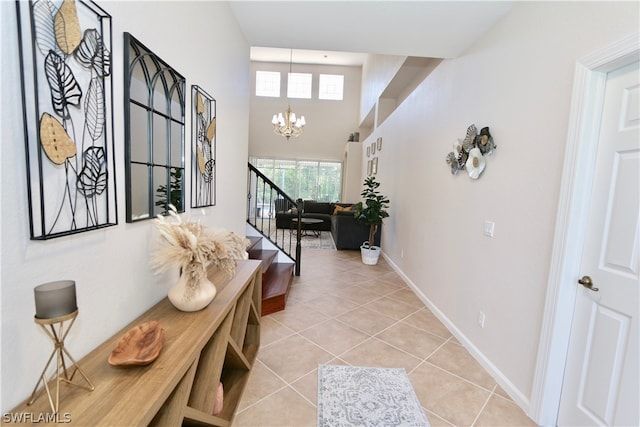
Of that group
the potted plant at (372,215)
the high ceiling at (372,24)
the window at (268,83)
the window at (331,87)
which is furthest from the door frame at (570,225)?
the window at (268,83)

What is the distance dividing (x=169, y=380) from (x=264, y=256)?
2.77m

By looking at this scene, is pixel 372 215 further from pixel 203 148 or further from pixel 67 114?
pixel 67 114

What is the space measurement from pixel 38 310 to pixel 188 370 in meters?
0.56

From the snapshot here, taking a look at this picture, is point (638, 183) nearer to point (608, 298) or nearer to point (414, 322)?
point (608, 298)

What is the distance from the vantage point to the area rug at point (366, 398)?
167 cm

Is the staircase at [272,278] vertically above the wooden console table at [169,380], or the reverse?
the wooden console table at [169,380]

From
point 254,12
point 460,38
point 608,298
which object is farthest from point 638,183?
point 254,12

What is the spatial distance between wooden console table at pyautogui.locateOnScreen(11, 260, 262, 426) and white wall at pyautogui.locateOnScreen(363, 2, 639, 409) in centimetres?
185

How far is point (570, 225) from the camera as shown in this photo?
154 cm

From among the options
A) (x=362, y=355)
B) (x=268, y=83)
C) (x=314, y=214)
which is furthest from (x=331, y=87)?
(x=362, y=355)

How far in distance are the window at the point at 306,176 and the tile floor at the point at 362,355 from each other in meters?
6.79

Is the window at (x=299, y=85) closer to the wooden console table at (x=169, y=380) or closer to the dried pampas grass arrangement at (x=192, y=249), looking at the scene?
the wooden console table at (x=169, y=380)

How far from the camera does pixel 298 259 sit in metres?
4.10

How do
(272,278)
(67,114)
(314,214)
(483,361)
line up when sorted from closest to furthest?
(67,114) < (483,361) < (272,278) < (314,214)
